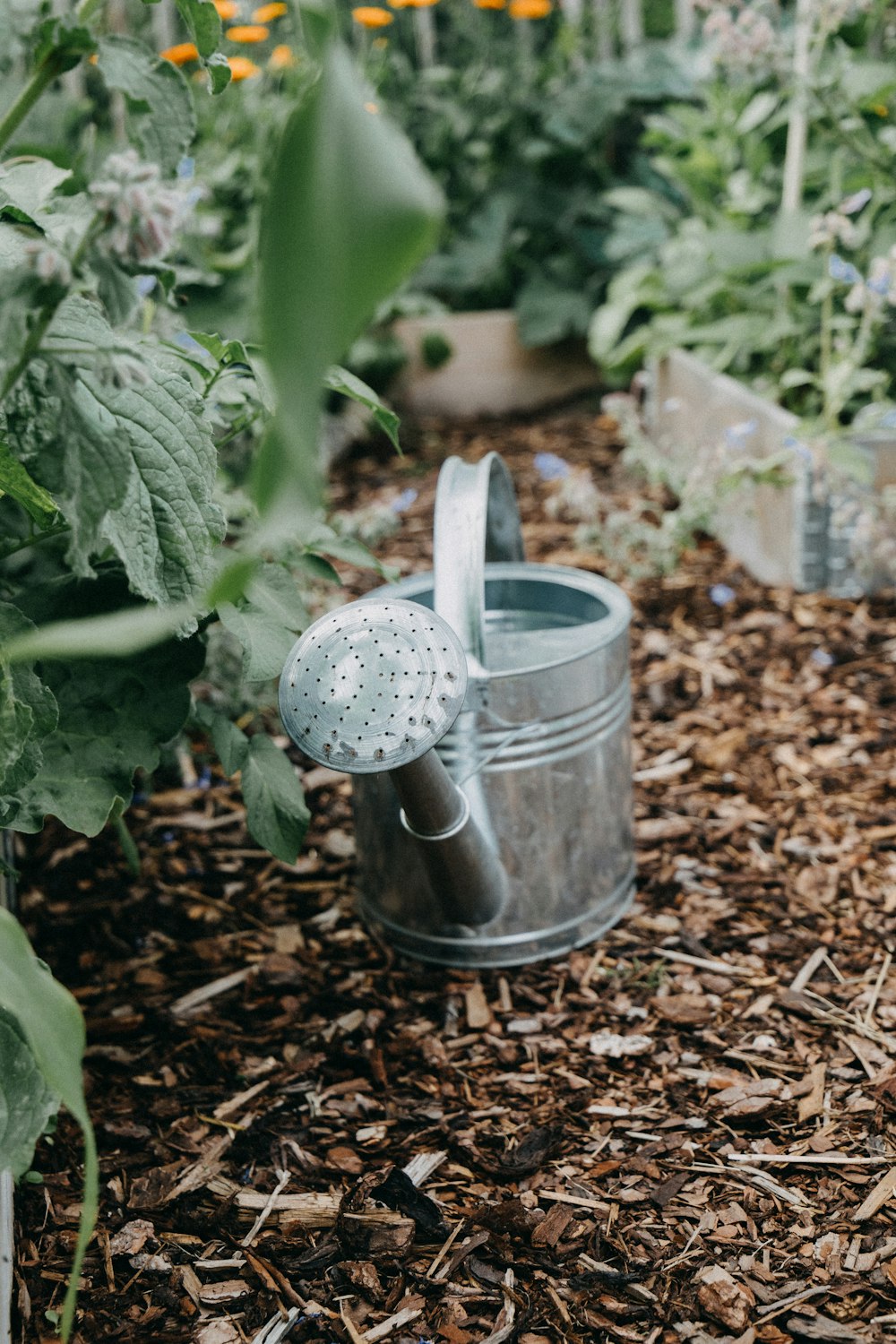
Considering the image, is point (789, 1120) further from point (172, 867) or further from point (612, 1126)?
point (172, 867)

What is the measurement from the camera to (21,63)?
6.30 ft

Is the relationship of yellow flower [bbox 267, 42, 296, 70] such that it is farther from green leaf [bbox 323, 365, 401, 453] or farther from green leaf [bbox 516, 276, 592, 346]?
green leaf [bbox 323, 365, 401, 453]

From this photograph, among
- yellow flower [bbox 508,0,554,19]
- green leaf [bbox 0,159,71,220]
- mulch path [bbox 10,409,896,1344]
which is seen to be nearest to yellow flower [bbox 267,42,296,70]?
yellow flower [bbox 508,0,554,19]

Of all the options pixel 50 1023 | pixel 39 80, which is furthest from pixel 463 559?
pixel 50 1023

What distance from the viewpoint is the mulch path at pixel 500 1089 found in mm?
1009

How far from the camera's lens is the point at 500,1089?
1.26 m

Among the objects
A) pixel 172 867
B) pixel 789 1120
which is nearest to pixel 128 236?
pixel 789 1120

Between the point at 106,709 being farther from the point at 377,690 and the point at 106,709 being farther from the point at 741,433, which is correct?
the point at 741,433

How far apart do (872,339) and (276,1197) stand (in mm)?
2030

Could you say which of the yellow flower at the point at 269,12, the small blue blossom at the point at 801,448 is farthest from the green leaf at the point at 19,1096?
the yellow flower at the point at 269,12

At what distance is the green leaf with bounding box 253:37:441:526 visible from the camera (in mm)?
395

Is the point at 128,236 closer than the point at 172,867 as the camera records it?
Yes

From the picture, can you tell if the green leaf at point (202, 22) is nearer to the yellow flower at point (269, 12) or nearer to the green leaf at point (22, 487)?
the green leaf at point (22, 487)

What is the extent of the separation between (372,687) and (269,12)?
3165mm
